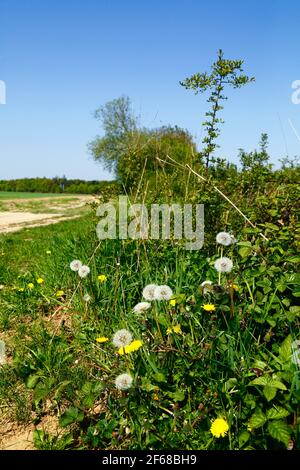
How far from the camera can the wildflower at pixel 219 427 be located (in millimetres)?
1516

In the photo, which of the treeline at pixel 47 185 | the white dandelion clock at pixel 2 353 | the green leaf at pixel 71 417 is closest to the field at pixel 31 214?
the white dandelion clock at pixel 2 353

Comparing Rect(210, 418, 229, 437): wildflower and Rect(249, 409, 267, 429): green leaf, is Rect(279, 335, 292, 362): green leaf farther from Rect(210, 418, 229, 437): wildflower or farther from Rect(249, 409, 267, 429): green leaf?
Rect(210, 418, 229, 437): wildflower

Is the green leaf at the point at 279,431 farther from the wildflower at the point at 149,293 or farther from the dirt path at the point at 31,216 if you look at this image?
the dirt path at the point at 31,216

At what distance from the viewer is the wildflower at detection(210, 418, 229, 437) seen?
152cm

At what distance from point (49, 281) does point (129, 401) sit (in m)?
2.07

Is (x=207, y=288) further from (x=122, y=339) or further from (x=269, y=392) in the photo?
(x=269, y=392)

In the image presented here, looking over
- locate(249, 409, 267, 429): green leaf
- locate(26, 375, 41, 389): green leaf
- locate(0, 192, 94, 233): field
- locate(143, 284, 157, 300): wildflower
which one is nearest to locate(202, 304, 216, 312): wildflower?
locate(143, 284, 157, 300): wildflower

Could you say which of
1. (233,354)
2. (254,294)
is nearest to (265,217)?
(254,294)

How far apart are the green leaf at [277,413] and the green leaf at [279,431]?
0.7 inches

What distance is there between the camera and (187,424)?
166 cm

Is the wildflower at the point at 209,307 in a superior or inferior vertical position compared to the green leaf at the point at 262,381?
superior

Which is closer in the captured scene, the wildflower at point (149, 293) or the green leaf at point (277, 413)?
the green leaf at point (277, 413)

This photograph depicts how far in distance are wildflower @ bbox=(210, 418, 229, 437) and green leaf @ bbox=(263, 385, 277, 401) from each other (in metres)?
0.21

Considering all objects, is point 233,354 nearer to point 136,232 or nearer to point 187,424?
point 187,424
